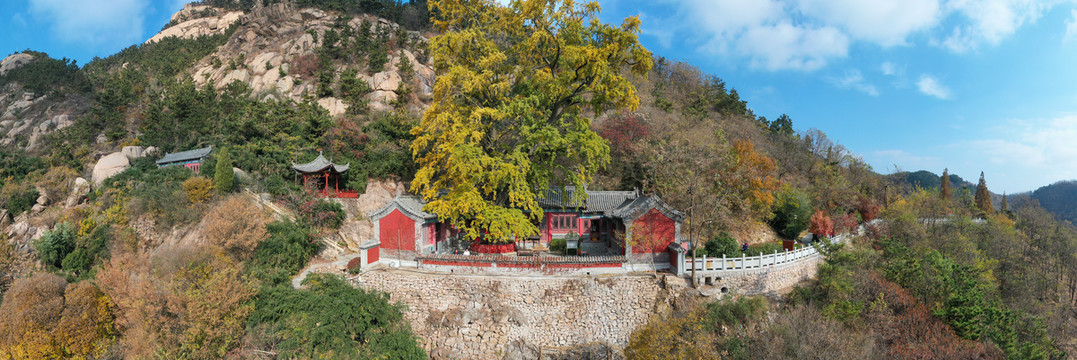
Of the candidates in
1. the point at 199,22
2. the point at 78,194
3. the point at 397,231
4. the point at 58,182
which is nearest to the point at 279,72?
the point at 58,182

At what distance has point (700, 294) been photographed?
13773mm

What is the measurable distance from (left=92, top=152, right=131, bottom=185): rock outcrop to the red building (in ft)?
63.4

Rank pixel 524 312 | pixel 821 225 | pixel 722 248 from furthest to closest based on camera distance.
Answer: pixel 821 225
pixel 722 248
pixel 524 312

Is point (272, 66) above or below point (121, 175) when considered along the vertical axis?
above

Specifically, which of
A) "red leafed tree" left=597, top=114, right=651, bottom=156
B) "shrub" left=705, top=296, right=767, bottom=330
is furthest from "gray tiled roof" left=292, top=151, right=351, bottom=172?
"shrub" left=705, top=296, right=767, bottom=330

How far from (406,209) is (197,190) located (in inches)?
446

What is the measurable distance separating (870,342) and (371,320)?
537 inches

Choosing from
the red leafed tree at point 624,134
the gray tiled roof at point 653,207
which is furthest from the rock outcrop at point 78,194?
the red leafed tree at point 624,134

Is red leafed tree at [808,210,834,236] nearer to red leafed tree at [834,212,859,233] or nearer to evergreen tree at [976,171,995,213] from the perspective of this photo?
red leafed tree at [834,212,859,233]

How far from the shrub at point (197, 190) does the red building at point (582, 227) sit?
9616 millimetres

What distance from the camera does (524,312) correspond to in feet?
45.6

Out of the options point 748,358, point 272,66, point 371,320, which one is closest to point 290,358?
point 371,320

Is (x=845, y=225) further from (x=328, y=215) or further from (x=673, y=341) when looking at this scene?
(x=328, y=215)

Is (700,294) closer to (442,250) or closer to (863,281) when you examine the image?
(863,281)
